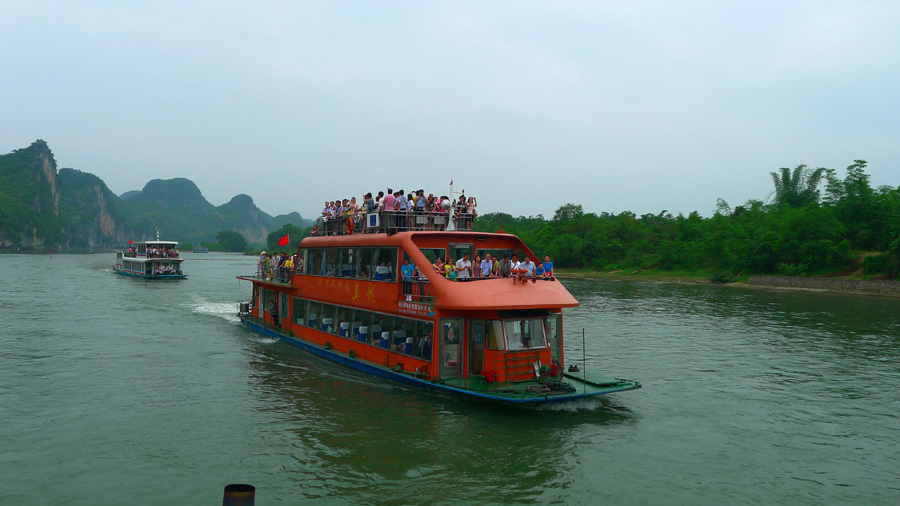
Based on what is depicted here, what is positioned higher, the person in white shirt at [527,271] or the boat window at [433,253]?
the boat window at [433,253]

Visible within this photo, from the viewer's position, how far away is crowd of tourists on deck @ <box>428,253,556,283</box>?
51.6 ft

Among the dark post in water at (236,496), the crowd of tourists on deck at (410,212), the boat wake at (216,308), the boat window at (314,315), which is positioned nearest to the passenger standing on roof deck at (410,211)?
the crowd of tourists on deck at (410,212)

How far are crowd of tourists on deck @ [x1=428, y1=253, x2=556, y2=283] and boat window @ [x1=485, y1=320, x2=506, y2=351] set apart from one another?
1242 mm

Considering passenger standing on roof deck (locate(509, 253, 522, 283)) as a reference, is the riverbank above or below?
below

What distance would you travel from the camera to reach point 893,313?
3928 centimetres

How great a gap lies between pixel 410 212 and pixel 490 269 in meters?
3.31

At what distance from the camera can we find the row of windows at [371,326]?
1642 cm

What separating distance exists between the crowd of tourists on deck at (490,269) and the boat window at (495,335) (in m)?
1.24

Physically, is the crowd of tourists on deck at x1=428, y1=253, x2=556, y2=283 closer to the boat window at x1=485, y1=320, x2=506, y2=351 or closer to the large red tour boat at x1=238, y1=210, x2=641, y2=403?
the large red tour boat at x1=238, y1=210, x2=641, y2=403

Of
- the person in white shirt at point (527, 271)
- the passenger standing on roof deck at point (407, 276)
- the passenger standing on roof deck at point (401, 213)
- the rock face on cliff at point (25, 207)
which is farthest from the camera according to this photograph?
the rock face on cliff at point (25, 207)

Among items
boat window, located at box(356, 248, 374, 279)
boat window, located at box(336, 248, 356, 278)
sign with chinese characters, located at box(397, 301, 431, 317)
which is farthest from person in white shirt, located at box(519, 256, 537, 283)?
boat window, located at box(336, 248, 356, 278)

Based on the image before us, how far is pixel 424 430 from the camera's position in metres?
14.4

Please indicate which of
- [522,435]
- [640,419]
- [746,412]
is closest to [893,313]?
[746,412]

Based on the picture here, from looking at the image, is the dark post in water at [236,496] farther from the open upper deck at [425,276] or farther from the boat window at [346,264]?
the boat window at [346,264]
